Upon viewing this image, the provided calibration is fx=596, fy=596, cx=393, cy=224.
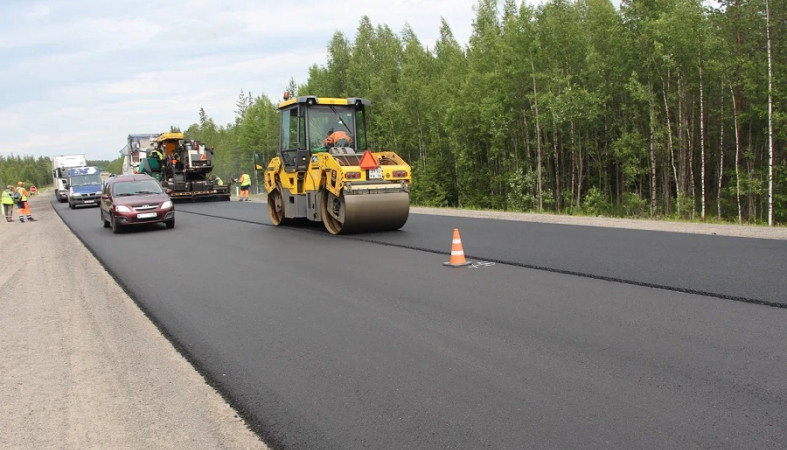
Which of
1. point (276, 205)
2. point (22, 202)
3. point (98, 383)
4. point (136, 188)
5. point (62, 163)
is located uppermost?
point (62, 163)

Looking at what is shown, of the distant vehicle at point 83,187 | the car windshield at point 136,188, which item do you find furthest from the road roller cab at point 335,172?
the distant vehicle at point 83,187

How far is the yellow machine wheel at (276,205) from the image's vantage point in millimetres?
15883

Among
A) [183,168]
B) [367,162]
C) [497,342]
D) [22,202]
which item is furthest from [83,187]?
[497,342]

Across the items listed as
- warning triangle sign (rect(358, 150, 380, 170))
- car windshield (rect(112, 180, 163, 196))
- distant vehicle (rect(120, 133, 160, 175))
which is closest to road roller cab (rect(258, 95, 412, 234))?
warning triangle sign (rect(358, 150, 380, 170))

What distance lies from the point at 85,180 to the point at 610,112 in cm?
2946

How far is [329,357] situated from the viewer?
15.5 ft

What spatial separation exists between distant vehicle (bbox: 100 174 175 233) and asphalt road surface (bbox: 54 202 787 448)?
21.4ft

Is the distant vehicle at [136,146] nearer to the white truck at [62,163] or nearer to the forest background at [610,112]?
the white truck at [62,163]

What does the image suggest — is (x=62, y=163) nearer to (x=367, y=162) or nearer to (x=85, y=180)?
(x=85, y=180)

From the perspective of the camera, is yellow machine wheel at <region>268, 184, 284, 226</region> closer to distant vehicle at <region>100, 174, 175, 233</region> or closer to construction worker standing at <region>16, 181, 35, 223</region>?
distant vehicle at <region>100, 174, 175, 233</region>

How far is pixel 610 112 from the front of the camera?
32156 millimetres

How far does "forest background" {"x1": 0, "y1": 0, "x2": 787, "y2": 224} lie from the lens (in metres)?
26.4

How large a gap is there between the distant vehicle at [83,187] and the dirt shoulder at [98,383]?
2724cm

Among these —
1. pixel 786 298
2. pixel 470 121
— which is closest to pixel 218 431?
pixel 786 298
